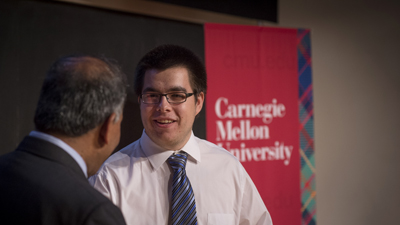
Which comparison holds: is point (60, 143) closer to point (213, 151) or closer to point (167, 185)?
point (167, 185)

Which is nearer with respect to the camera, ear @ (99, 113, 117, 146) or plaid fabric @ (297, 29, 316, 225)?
ear @ (99, 113, 117, 146)

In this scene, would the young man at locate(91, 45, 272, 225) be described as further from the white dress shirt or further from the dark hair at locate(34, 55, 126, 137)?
the dark hair at locate(34, 55, 126, 137)

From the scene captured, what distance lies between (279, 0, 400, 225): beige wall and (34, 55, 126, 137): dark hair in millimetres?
2684

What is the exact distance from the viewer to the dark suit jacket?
3.31 ft

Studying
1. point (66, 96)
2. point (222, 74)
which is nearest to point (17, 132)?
point (66, 96)

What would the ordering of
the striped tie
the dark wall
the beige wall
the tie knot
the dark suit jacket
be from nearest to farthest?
the dark suit jacket < the striped tie < the tie knot < the dark wall < the beige wall

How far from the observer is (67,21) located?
224cm

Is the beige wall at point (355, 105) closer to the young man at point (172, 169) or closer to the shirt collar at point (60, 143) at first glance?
the young man at point (172, 169)

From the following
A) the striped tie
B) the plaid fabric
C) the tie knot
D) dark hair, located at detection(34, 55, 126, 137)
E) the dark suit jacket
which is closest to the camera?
the dark suit jacket

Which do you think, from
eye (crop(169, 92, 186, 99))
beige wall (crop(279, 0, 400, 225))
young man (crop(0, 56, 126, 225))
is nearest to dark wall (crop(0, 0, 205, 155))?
eye (crop(169, 92, 186, 99))

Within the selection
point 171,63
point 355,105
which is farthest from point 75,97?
point 355,105

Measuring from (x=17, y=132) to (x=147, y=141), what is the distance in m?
0.82

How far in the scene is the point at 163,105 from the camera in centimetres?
184

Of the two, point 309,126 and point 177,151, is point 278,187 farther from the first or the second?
point 177,151
